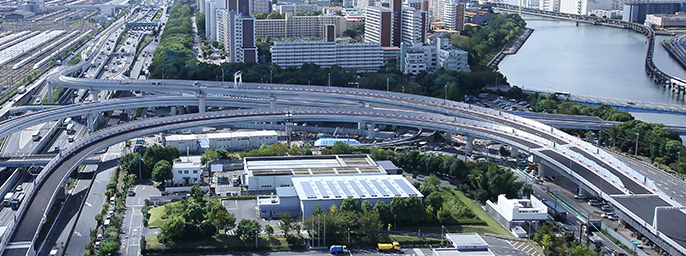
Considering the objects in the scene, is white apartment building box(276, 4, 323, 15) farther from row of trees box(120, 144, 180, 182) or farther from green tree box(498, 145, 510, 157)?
row of trees box(120, 144, 180, 182)

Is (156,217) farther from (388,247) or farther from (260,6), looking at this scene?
(260,6)

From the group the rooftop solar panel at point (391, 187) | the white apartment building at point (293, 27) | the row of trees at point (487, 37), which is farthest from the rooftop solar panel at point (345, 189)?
the white apartment building at point (293, 27)

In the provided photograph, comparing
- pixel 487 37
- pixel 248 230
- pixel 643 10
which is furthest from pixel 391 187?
pixel 643 10

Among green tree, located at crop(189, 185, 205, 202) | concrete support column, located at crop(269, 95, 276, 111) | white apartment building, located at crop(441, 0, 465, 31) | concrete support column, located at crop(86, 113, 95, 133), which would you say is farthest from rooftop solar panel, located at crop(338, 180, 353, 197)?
white apartment building, located at crop(441, 0, 465, 31)

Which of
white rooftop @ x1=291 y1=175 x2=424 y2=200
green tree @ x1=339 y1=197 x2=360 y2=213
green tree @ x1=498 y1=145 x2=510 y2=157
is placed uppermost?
white rooftop @ x1=291 y1=175 x2=424 y2=200

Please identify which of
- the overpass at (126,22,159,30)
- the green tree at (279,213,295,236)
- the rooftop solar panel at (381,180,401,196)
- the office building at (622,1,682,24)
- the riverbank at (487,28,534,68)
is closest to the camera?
the green tree at (279,213,295,236)

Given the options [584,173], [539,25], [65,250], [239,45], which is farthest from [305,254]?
[539,25]
